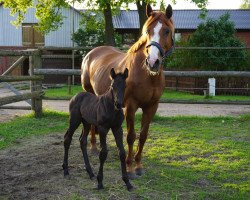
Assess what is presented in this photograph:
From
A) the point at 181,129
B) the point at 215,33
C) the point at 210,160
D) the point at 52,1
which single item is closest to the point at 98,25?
the point at 52,1

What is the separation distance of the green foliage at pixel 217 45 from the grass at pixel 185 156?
9390mm

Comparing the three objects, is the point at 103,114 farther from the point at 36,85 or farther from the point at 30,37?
the point at 30,37

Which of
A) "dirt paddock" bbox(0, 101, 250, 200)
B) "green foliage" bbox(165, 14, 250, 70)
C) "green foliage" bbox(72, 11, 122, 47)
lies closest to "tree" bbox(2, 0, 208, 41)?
"green foliage" bbox(165, 14, 250, 70)

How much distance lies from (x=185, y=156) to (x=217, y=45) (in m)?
14.4

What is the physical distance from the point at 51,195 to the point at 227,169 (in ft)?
8.13

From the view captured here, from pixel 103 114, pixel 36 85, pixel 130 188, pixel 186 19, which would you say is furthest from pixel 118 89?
pixel 186 19

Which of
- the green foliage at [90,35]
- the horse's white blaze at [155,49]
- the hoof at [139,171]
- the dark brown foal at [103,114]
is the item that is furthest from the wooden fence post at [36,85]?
the green foliage at [90,35]

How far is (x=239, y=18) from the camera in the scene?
33.9 m

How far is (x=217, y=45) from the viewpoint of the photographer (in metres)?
19.4

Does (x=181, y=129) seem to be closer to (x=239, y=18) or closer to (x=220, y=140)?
(x=220, y=140)

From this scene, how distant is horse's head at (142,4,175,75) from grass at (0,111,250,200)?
141 centimetres

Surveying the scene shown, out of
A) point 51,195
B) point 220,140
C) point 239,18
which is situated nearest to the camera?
point 51,195

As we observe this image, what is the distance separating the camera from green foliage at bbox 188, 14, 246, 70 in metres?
18.3

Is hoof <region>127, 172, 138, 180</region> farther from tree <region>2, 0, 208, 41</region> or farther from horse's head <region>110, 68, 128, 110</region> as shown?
tree <region>2, 0, 208, 41</region>
